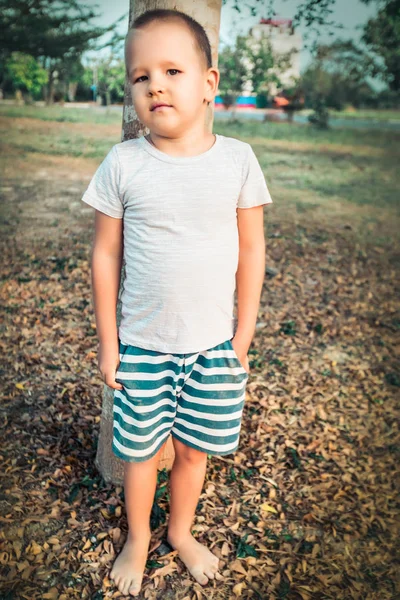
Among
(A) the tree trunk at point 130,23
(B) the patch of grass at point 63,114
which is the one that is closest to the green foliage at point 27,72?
(B) the patch of grass at point 63,114

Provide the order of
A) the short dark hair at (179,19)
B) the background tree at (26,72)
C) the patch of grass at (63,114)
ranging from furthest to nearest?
the patch of grass at (63,114), the background tree at (26,72), the short dark hair at (179,19)

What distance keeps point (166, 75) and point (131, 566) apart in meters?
1.89

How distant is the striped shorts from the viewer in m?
1.78

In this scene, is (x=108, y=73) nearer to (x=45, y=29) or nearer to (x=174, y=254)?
(x=45, y=29)

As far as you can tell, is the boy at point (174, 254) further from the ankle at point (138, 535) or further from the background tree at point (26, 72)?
the background tree at point (26, 72)

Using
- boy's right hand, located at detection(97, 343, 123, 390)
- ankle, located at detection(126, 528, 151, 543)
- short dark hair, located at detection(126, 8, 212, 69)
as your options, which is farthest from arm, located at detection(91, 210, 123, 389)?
ankle, located at detection(126, 528, 151, 543)

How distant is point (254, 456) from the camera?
2.91m

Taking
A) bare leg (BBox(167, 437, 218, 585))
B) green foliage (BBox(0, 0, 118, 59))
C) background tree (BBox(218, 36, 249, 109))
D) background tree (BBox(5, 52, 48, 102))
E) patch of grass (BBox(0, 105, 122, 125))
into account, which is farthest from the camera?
background tree (BBox(218, 36, 249, 109))

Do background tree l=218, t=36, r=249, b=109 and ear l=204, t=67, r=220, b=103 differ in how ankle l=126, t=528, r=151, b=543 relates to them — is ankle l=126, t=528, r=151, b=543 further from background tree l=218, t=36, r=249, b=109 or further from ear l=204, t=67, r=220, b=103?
background tree l=218, t=36, r=249, b=109

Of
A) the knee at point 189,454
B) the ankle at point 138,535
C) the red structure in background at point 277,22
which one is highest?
the red structure in background at point 277,22

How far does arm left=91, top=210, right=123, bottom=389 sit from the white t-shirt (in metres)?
0.04

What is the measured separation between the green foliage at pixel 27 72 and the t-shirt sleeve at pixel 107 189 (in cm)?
728

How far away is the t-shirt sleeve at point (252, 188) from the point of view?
1.71m

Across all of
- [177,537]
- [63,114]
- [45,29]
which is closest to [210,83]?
[177,537]
